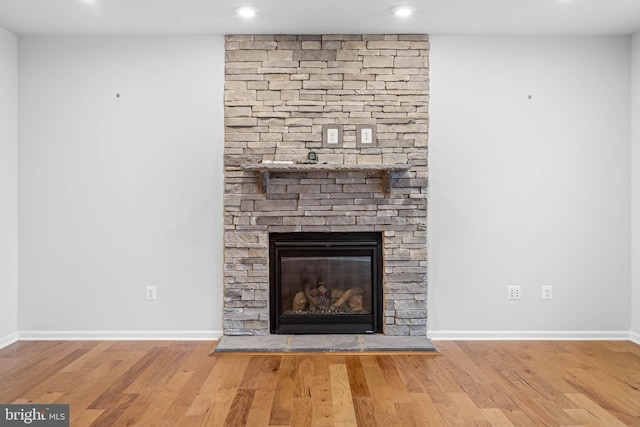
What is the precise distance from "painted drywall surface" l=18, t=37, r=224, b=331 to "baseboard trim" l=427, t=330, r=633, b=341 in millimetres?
1832

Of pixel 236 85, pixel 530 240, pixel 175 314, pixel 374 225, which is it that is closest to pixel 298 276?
pixel 374 225

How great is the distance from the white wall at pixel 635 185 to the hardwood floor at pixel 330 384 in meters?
0.33

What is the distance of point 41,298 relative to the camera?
156 inches

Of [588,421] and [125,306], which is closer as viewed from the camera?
[588,421]

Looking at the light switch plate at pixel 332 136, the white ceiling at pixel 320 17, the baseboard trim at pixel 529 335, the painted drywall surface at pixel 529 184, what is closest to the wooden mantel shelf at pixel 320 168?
the light switch plate at pixel 332 136

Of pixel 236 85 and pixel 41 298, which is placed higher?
pixel 236 85

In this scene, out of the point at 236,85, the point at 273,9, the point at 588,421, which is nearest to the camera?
the point at 588,421

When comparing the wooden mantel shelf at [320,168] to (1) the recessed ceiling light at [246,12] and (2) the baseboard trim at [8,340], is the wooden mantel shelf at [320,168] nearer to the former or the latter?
(1) the recessed ceiling light at [246,12]

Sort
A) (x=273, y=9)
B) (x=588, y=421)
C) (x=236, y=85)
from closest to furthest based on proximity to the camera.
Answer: (x=588, y=421)
(x=273, y=9)
(x=236, y=85)

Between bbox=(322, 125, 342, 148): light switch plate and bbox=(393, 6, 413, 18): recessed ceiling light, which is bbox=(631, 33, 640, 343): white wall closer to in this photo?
bbox=(393, 6, 413, 18): recessed ceiling light

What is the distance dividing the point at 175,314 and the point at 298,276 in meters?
1.02

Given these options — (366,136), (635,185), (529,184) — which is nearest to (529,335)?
(529,184)

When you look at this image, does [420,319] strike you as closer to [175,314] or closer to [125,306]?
[175,314]

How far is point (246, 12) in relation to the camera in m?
3.49
